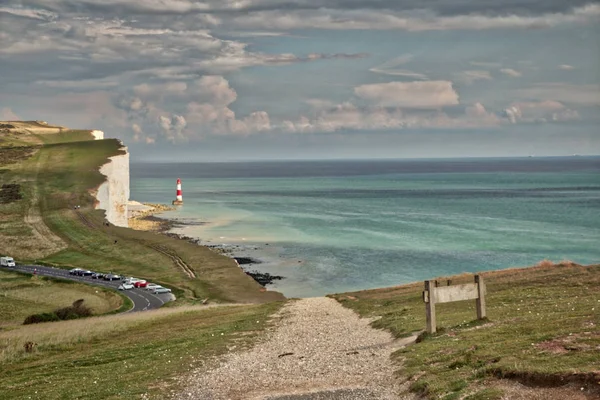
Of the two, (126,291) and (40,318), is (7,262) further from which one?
(40,318)

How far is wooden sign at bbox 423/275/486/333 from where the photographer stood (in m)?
24.7

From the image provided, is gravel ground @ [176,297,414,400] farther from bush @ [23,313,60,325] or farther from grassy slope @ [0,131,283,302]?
grassy slope @ [0,131,283,302]

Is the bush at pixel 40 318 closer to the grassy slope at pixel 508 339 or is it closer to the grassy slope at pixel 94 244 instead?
the grassy slope at pixel 94 244

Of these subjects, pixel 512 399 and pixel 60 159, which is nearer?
pixel 512 399

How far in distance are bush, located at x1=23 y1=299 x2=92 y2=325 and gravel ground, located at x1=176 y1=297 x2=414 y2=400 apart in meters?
28.2

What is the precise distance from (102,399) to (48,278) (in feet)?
206

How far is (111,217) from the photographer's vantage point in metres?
136

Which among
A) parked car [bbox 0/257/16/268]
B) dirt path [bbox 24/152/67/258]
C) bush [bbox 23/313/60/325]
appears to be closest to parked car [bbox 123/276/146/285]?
parked car [bbox 0/257/16/268]

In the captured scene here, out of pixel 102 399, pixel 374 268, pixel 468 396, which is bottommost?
pixel 374 268

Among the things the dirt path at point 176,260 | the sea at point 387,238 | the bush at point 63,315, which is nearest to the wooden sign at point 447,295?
the bush at point 63,315

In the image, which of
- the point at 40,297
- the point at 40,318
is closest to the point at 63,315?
the point at 40,318

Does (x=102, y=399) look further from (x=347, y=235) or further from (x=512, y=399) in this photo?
(x=347, y=235)

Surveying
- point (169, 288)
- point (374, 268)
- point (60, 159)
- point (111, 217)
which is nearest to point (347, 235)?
point (374, 268)

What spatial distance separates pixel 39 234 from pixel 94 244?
1067 centimetres
